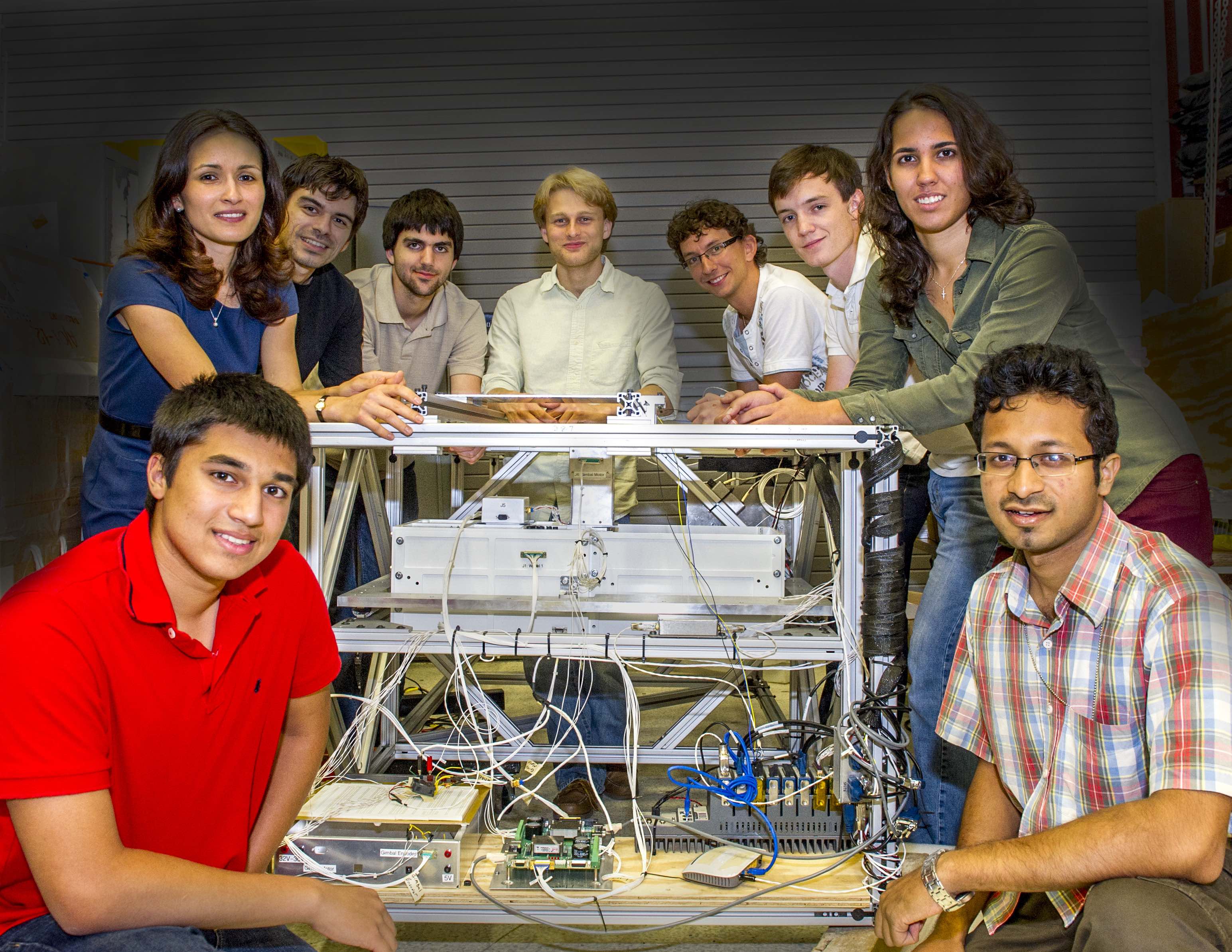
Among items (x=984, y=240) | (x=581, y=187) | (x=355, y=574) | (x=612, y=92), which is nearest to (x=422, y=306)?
(x=581, y=187)

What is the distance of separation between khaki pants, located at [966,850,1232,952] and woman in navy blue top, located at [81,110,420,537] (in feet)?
4.56

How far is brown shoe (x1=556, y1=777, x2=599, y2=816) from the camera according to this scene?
2.00 m

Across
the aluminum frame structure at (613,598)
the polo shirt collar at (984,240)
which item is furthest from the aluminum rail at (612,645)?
the polo shirt collar at (984,240)

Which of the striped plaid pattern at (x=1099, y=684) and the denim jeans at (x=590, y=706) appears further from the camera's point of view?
the denim jeans at (x=590, y=706)

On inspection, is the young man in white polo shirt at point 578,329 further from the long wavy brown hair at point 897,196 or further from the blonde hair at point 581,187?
the long wavy brown hair at point 897,196

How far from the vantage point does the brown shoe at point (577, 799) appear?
2002 mm

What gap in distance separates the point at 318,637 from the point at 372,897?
1.41ft

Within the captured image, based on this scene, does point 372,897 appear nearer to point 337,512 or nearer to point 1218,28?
point 337,512

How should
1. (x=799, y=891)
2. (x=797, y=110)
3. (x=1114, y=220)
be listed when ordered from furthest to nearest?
1. (x=797, y=110)
2. (x=1114, y=220)
3. (x=799, y=891)

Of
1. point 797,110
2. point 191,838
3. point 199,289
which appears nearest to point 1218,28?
point 199,289

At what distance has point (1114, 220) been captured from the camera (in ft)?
10.1

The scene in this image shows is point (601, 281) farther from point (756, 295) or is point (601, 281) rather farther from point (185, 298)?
point (185, 298)

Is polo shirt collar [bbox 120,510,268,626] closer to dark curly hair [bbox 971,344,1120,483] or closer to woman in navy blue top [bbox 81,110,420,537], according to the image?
woman in navy blue top [bbox 81,110,420,537]

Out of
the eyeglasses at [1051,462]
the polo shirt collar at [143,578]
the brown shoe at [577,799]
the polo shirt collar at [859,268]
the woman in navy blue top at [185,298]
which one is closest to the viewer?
the polo shirt collar at [143,578]
